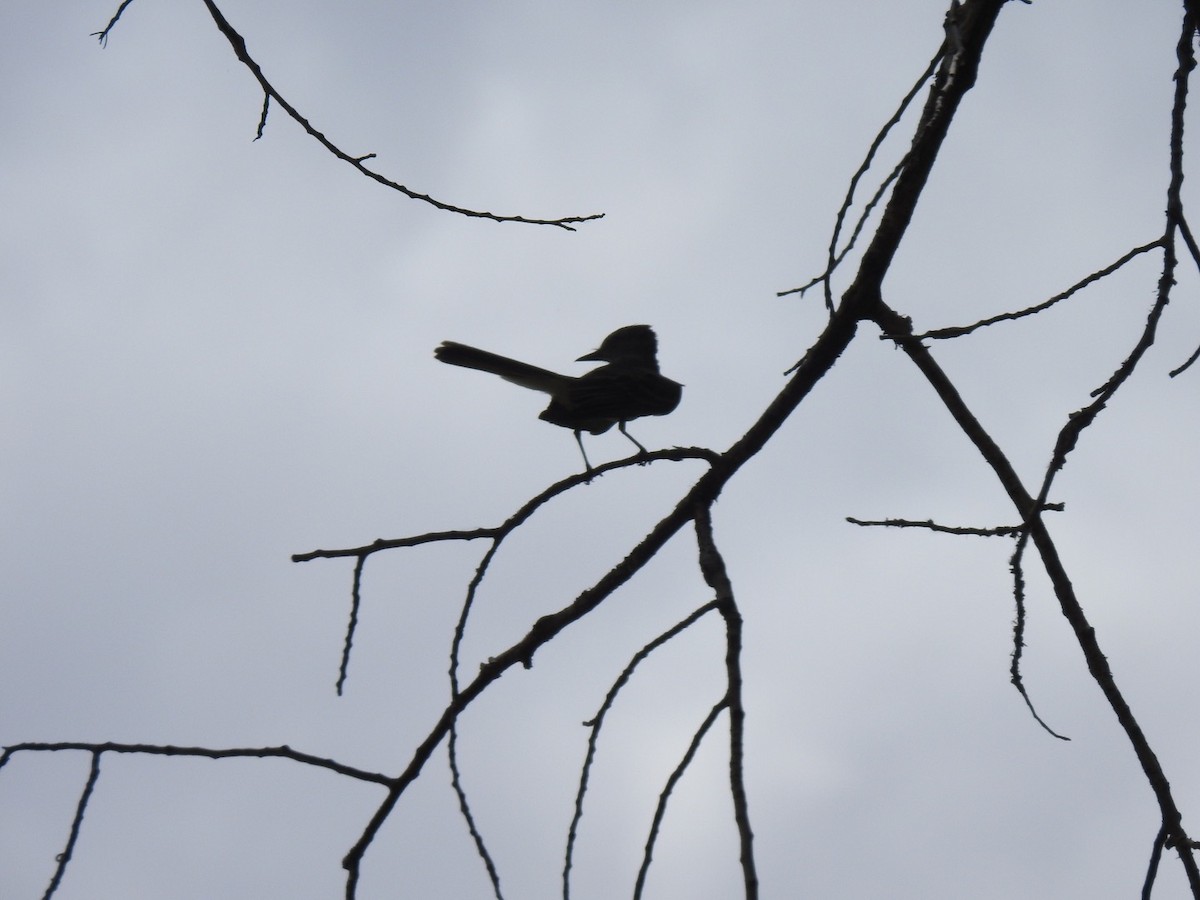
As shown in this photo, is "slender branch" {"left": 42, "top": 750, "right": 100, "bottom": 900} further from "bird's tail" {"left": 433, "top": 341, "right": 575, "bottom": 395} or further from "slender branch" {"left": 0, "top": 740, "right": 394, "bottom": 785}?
"bird's tail" {"left": 433, "top": 341, "right": 575, "bottom": 395}

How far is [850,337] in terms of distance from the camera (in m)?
3.29

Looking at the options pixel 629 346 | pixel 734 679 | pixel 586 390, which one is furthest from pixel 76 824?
pixel 629 346

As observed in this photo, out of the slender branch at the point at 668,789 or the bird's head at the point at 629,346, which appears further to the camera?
the bird's head at the point at 629,346

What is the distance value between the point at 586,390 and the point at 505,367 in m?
0.46

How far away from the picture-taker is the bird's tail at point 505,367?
607 centimetres

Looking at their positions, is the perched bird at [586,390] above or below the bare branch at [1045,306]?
above

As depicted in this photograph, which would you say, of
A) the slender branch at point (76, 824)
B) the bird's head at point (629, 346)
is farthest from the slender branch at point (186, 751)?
the bird's head at point (629, 346)

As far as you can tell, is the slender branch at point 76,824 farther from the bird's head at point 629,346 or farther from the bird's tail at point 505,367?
the bird's head at point 629,346

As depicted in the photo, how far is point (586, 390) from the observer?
6.21 m

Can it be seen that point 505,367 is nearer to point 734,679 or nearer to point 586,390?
point 586,390

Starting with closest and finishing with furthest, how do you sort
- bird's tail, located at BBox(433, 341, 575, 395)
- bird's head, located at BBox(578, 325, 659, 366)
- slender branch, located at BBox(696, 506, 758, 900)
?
1. slender branch, located at BBox(696, 506, 758, 900)
2. bird's tail, located at BBox(433, 341, 575, 395)
3. bird's head, located at BBox(578, 325, 659, 366)

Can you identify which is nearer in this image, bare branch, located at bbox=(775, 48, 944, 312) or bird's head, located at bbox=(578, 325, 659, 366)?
bare branch, located at bbox=(775, 48, 944, 312)

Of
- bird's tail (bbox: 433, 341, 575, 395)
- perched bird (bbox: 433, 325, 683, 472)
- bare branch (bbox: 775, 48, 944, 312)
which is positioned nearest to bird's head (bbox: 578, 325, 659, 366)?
perched bird (bbox: 433, 325, 683, 472)

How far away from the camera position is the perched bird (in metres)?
6.20
